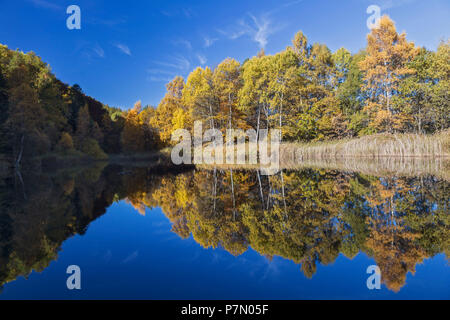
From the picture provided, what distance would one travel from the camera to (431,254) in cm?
229

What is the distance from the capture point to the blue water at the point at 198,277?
1.78 meters

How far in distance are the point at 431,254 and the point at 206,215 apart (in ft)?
8.96

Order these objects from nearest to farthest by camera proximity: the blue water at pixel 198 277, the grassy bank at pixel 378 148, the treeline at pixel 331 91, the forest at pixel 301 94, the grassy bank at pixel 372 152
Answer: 1. the blue water at pixel 198 277
2. the grassy bank at pixel 372 152
3. the grassy bank at pixel 378 148
4. the treeline at pixel 331 91
5. the forest at pixel 301 94

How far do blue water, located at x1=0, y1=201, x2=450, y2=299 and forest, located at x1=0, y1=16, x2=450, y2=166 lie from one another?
19.1 meters

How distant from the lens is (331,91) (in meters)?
22.7

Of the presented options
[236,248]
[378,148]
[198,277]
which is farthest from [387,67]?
[198,277]

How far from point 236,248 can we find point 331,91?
23.0m

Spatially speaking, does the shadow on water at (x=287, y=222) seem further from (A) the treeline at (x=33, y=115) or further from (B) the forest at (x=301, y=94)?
(A) the treeline at (x=33, y=115)

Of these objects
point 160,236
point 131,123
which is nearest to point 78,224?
point 160,236

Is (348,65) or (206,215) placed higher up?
(348,65)

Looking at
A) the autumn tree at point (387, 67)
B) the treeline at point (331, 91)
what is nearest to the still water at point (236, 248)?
the autumn tree at point (387, 67)

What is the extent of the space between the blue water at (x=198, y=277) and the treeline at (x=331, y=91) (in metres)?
18.8

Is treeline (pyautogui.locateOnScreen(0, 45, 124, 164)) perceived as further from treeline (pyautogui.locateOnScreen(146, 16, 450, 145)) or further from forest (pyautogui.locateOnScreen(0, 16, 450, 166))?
treeline (pyautogui.locateOnScreen(146, 16, 450, 145))
